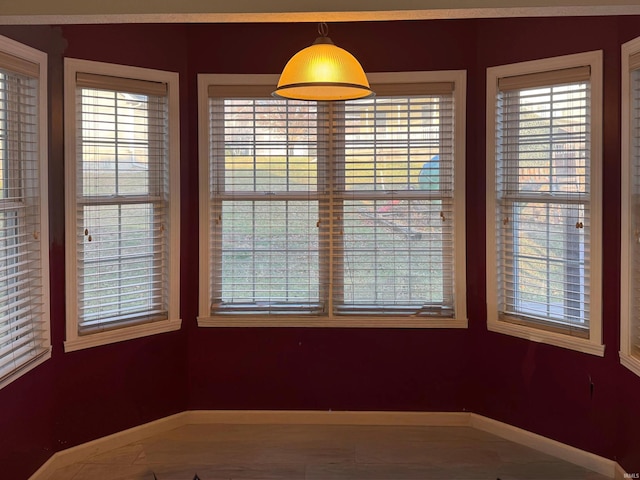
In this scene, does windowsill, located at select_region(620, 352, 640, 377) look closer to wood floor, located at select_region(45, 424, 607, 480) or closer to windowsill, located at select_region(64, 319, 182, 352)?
wood floor, located at select_region(45, 424, 607, 480)

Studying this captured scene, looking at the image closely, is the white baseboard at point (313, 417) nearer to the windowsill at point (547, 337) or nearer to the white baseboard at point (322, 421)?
the white baseboard at point (322, 421)

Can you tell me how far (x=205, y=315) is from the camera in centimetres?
441

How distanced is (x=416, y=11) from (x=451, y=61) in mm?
1907

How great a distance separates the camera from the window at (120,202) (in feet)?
12.5

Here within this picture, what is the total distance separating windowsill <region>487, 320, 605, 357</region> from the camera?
3703 mm

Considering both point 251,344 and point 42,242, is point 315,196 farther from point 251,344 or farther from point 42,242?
point 42,242

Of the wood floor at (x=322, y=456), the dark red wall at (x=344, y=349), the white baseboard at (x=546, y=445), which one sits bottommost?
the wood floor at (x=322, y=456)

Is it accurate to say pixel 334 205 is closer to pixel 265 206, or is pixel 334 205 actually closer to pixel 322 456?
pixel 265 206

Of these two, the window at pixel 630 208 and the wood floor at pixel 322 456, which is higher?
the window at pixel 630 208

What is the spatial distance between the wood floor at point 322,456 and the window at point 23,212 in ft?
2.62

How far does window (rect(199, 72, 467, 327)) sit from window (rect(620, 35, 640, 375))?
3.50 ft

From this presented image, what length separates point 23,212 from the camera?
11.4ft

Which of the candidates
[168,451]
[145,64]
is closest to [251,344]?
[168,451]

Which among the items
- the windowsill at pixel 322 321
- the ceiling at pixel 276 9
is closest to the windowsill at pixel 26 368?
the windowsill at pixel 322 321
